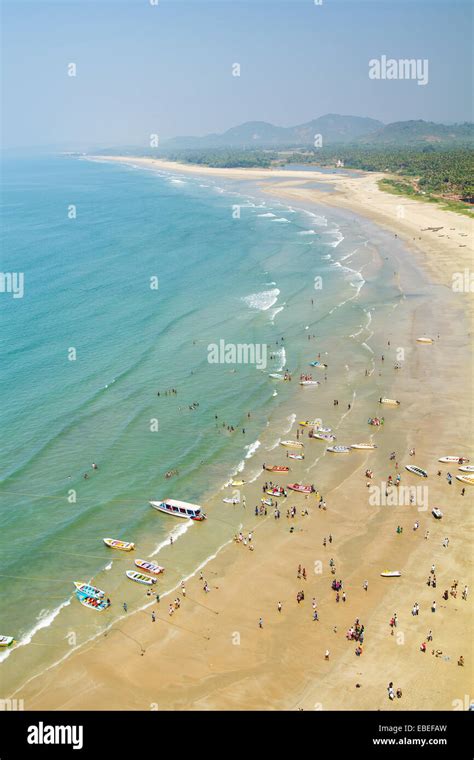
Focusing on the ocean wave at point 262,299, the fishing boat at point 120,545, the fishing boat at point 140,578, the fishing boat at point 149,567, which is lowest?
the fishing boat at point 140,578

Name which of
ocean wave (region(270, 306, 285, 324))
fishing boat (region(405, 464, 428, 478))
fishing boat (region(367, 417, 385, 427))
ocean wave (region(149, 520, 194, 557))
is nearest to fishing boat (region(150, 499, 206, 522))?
ocean wave (region(149, 520, 194, 557))

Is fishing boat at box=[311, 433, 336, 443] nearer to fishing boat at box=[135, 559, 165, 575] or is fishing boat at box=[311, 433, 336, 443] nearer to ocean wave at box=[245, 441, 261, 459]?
ocean wave at box=[245, 441, 261, 459]

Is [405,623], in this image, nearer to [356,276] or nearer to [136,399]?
[136,399]

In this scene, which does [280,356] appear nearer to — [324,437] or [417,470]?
[324,437]

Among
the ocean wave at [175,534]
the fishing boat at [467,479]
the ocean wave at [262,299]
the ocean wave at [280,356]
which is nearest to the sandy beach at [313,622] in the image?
the fishing boat at [467,479]

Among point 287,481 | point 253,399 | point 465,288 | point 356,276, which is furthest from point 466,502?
point 356,276

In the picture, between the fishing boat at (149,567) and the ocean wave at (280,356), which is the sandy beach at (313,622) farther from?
the ocean wave at (280,356)

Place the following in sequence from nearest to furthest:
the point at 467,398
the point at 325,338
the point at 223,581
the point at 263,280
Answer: the point at 223,581 → the point at 467,398 → the point at 325,338 → the point at 263,280
